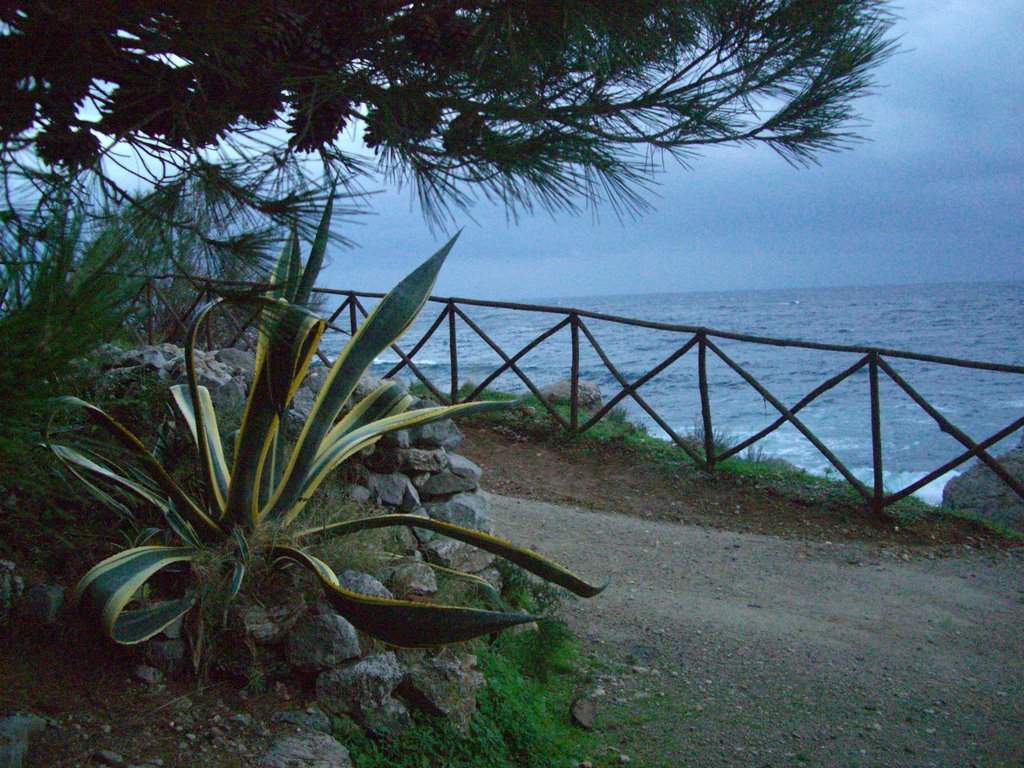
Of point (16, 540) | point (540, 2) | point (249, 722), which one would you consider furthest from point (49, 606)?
point (540, 2)

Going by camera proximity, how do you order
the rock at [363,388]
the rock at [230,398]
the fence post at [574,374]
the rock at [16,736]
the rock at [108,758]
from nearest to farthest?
1. the rock at [16,736]
2. the rock at [108,758]
3. the rock at [230,398]
4. the rock at [363,388]
5. the fence post at [574,374]

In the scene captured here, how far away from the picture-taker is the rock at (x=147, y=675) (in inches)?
78.0

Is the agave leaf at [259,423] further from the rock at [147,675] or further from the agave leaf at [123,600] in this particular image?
the rock at [147,675]

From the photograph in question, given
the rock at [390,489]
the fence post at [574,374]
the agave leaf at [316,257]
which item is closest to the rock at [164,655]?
the agave leaf at [316,257]

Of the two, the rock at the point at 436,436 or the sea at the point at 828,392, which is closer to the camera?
the rock at the point at 436,436

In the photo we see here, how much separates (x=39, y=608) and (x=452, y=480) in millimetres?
1971

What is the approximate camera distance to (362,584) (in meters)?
2.30

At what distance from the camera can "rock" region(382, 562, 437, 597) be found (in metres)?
2.52

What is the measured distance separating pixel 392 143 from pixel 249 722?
5.37 ft

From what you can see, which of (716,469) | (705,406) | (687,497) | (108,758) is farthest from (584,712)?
(705,406)

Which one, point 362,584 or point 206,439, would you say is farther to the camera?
point 206,439

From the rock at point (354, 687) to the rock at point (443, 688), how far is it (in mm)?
102

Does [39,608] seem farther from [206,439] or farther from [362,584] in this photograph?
[362,584]

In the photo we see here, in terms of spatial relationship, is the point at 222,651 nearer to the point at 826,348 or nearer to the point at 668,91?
the point at 668,91
